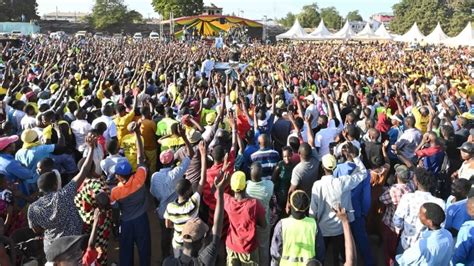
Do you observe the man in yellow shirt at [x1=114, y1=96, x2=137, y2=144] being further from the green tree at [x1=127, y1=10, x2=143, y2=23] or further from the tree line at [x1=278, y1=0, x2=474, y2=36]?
the green tree at [x1=127, y1=10, x2=143, y2=23]

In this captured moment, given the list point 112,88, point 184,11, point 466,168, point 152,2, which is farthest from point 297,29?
point 466,168

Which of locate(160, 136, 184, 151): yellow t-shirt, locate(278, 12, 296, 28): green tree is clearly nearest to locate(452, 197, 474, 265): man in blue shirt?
locate(160, 136, 184, 151): yellow t-shirt

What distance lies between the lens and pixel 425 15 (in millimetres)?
70875

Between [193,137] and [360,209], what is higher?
[193,137]

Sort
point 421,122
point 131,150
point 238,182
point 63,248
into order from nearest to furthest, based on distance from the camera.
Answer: point 63,248 → point 238,182 → point 131,150 → point 421,122

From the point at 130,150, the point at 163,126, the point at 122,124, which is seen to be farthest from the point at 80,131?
the point at 163,126

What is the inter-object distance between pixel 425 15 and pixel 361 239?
73.9 meters

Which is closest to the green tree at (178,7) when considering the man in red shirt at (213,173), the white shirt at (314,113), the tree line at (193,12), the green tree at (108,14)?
the tree line at (193,12)

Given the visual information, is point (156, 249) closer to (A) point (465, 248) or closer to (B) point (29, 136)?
(B) point (29, 136)

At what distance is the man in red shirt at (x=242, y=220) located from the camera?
4055 mm

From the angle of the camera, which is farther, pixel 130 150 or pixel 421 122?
pixel 421 122

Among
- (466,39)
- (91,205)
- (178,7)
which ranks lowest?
(91,205)

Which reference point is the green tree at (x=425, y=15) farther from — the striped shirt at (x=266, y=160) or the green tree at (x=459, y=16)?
the striped shirt at (x=266, y=160)

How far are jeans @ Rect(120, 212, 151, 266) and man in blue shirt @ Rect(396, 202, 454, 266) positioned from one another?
8.12 feet
